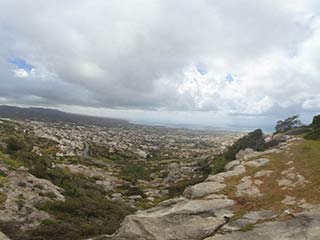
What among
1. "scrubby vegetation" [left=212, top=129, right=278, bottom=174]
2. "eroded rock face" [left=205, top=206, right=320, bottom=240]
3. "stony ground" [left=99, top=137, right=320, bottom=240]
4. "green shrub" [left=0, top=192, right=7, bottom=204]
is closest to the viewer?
"eroded rock face" [left=205, top=206, right=320, bottom=240]

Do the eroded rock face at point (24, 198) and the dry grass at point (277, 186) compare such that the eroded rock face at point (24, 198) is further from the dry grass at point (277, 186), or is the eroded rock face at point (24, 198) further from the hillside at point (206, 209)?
the dry grass at point (277, 186)

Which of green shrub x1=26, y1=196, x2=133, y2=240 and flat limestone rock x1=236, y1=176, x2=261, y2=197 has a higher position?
flat limestone rock x1=236, y1=176, x2=261, y2=197

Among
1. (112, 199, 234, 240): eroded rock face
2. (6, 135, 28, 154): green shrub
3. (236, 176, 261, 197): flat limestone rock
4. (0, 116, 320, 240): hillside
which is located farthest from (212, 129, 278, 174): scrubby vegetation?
(6, 135, 28, 154): green shrub

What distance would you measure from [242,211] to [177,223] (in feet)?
14.2

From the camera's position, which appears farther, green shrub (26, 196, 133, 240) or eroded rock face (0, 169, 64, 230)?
eroded rock face (0, 169, 64, 230)

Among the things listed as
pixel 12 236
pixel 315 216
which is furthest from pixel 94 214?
pixel 315 216

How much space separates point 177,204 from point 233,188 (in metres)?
5.07

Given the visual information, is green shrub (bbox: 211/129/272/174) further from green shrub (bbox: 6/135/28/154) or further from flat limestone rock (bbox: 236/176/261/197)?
green shrub (bbox: 6/135/28/154)

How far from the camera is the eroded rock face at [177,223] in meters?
19.5

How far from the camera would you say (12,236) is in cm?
2534

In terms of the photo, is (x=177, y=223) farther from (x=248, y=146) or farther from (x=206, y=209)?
(x=248, y=146)

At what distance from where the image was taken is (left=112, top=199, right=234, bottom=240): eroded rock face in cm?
1953

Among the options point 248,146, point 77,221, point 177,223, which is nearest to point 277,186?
point 177,223

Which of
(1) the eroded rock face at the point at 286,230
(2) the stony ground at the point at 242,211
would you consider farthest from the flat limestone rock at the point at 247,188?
(1) the eroded rock face at the point at 286,230
